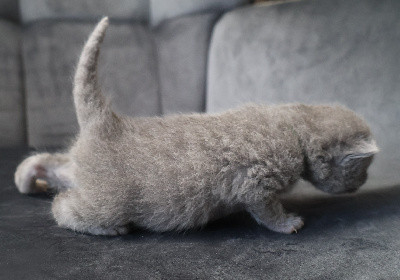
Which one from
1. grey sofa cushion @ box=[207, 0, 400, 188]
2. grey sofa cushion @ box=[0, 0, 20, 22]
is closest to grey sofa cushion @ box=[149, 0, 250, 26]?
grey sofa cushion @ box=[207, 0, 400, 188]

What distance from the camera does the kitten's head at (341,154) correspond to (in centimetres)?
138

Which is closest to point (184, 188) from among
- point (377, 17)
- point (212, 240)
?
point (212, 240)

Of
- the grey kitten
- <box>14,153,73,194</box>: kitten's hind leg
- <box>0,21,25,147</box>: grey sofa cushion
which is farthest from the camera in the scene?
<box>0,21,25,147</box>: grey sofa cushion

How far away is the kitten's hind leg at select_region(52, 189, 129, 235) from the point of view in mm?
1289

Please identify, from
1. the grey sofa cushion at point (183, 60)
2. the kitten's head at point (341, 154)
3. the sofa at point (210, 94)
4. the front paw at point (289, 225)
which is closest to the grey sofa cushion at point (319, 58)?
the sofa at point (210, 94)

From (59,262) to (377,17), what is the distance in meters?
2.01

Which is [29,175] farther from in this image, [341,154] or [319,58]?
[319,58]

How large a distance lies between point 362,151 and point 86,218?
0.96m

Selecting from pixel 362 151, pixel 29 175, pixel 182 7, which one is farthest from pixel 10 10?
pixel 362 151

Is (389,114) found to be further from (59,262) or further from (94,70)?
(59,262)

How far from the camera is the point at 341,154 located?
1405 mm

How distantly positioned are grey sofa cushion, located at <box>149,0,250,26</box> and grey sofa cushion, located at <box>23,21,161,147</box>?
0.70ft

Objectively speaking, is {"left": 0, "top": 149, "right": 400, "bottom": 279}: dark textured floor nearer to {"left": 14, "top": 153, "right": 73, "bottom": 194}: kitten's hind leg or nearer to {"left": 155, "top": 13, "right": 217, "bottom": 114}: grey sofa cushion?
{"left": 14, "top": 153, "right": 73, "bottom": 194}: kitten's hind leg

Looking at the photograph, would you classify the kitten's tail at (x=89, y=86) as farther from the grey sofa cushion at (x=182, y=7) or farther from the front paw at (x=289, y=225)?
the grey sofa cushion at (x=182, y=7)
